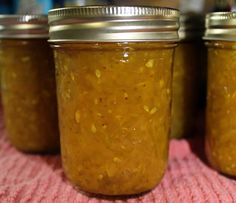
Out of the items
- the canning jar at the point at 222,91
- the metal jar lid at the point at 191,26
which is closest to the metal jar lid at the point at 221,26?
the canning jar at the point at 222,91

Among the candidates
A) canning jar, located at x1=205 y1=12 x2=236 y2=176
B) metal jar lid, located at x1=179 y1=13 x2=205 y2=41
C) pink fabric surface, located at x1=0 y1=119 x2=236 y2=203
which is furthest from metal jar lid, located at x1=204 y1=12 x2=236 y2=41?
pink fabric surface, located at x1=0 y1=119 x2=236 y2=203

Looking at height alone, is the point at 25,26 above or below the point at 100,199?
above

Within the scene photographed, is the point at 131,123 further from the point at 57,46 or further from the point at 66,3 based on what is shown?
the point at 66,3

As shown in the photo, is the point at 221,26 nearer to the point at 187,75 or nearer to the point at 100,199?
the point at 187,75

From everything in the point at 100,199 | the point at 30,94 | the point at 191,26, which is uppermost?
the point at 191,26

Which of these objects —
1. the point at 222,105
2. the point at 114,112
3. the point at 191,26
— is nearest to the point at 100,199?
the point at 114,112
